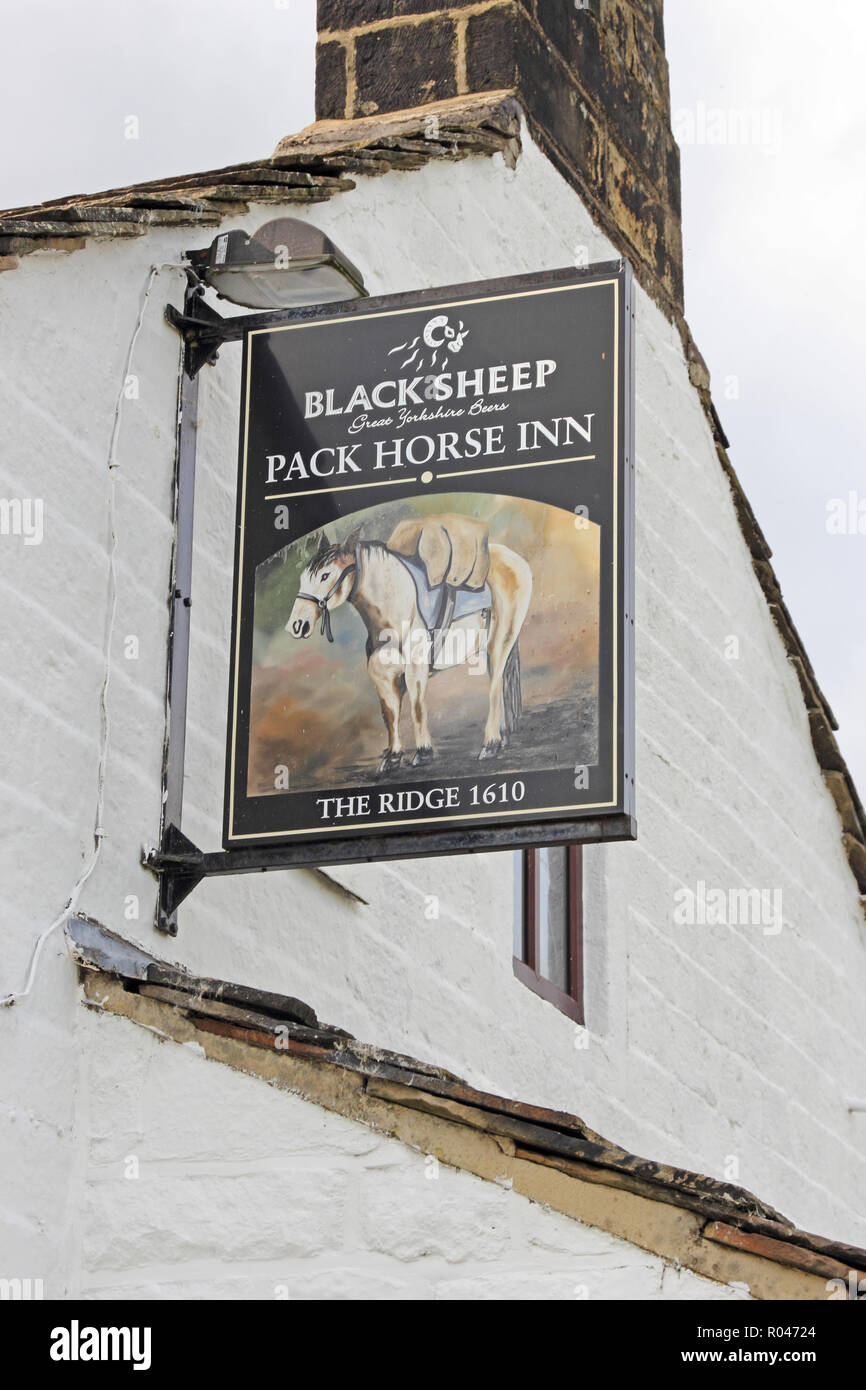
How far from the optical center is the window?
7.83m

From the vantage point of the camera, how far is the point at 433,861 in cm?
701

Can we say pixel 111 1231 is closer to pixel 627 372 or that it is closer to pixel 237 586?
pixel 237 586

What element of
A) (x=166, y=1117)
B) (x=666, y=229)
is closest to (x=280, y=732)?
(x=166, y=1117)

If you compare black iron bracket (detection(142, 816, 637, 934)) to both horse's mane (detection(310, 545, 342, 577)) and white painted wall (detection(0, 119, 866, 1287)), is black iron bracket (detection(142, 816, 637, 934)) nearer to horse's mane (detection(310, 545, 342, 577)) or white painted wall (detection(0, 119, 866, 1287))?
white painted wall (detection(0, 119, 866, 1287))

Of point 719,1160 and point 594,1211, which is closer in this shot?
point 594,1211

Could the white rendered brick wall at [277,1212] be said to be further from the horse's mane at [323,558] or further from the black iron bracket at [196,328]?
the black iron bracket at [196,328]

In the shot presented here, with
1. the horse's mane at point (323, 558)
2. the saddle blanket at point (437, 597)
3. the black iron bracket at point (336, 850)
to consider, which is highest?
the horse's mane at point (323, 558)

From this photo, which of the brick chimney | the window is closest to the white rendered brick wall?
the window

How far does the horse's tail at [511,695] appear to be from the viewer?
17.2 ft

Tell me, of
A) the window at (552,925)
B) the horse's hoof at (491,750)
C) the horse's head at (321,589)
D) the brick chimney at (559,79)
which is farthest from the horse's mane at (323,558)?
the brick chimney at (559,79)

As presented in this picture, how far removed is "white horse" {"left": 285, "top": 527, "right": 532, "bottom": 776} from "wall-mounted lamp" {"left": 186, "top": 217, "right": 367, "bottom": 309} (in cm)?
73

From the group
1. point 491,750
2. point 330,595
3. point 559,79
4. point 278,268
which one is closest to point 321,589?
point 330,595

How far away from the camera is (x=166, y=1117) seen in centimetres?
496

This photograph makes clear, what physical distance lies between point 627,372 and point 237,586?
1070 mm
